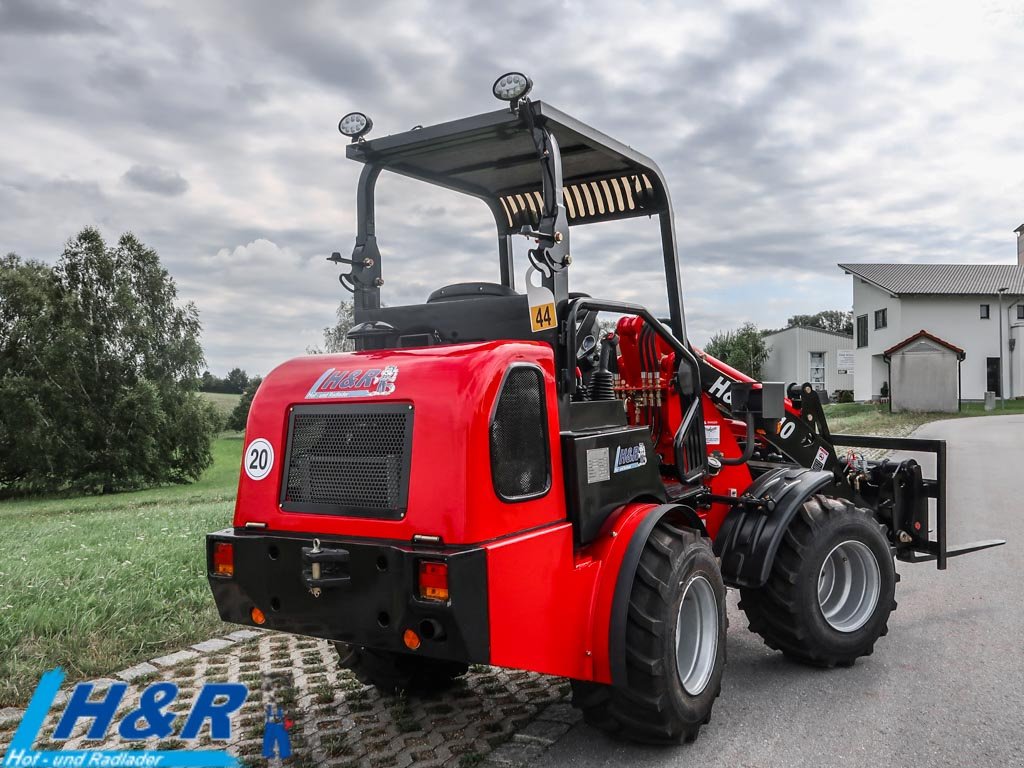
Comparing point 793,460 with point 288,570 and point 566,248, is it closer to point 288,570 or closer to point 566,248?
point 566,248

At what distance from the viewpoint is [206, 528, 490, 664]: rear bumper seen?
10.3ft

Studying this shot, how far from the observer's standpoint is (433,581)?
315cm

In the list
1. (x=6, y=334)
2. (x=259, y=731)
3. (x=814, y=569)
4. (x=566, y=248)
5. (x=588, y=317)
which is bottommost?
(x=259, y=731)

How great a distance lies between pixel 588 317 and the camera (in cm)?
405

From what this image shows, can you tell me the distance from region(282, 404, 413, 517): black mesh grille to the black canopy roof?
1.48 m

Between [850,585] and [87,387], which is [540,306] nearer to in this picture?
[850,585]

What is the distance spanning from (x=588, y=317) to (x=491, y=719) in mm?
1982

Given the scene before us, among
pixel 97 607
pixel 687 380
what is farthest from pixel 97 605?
pixel 687 380

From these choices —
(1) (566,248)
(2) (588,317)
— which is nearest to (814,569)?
(2) (588,317)

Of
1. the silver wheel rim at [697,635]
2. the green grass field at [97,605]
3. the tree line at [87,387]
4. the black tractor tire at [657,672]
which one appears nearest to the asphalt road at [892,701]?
the black tractor tire at [657,672]

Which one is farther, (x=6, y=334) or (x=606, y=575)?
(x=6, y=334)

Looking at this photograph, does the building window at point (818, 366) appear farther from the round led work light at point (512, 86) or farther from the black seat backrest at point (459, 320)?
the round led work light at point (512, 86)

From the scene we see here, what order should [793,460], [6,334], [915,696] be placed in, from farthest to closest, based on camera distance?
1. [6,334]
2. [793,460]
3. [915,696]

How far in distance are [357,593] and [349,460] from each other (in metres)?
0.55
